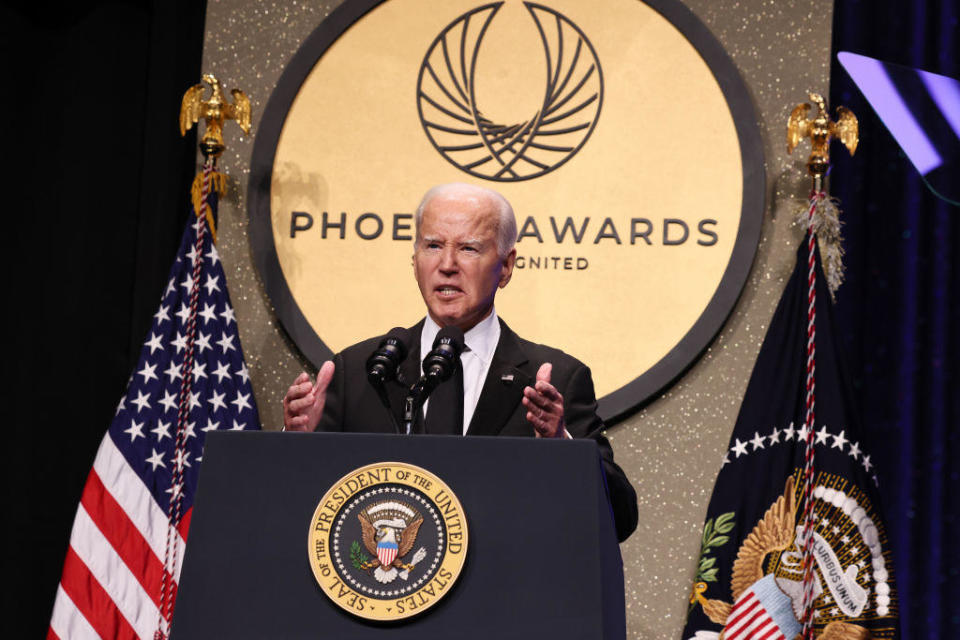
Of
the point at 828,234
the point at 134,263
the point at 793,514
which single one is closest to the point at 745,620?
the point at 793,514

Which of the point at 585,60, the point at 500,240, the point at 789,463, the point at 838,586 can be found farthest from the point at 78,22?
the point at 838,586

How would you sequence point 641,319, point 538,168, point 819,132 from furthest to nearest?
point 538,168, point 641,319, point 819,132

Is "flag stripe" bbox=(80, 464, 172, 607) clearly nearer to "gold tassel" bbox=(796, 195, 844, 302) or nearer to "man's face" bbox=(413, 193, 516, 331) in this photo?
"man's face" bbox=(413, 193, 516, 331)

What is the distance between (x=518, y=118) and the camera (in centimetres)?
355

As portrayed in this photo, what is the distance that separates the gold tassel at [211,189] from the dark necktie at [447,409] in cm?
143

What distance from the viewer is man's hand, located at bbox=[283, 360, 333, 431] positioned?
1.94 meters

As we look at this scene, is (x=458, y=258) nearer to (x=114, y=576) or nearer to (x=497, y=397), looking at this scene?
(x=497, y=397)

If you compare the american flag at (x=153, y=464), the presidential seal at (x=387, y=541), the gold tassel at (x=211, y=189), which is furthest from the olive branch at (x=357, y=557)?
the gold tassel at (x=211, y=189)

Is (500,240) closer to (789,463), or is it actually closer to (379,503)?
(379,503)

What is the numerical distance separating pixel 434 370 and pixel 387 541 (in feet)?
1.11

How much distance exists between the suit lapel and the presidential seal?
2.15 feet

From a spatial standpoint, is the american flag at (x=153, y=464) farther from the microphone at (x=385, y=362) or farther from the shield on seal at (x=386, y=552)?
the shield on seal at (x=386, y=552)

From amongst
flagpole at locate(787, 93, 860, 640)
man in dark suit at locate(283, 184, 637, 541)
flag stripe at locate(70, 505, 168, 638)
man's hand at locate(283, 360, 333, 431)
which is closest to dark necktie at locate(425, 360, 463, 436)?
man in dark suit at locate(283, 184, 637, 541)

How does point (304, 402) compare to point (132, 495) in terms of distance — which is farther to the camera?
point (132, 495)
